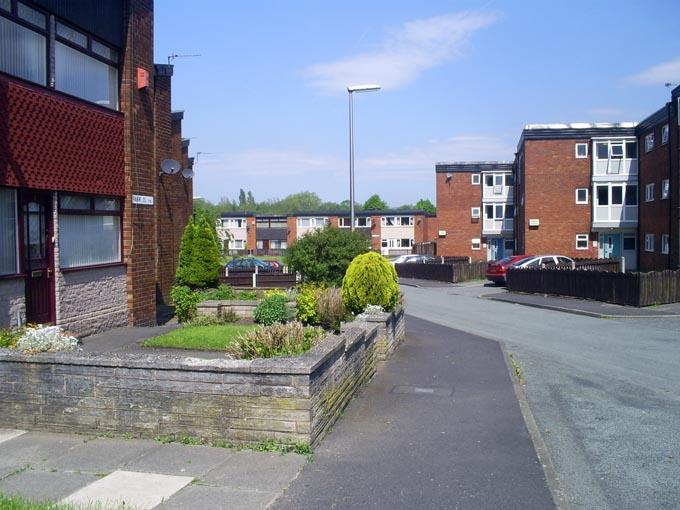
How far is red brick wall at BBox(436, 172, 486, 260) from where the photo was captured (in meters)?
56.8

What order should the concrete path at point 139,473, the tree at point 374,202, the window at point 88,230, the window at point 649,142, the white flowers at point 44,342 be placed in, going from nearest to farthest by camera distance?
the concrete path at point 139,473
the white flowers at point 44,342
the window at point 88,230
the window at point 649,142
the tree at point 374,202

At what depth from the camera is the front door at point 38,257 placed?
38.0 ft

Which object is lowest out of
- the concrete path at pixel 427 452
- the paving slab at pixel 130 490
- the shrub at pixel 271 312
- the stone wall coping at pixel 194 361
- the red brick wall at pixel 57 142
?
the concrete path at pixel 427 452

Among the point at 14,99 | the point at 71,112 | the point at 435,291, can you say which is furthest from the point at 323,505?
the point at 435,291

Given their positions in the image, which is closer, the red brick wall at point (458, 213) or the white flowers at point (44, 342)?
the white flowers at point (44, 342)

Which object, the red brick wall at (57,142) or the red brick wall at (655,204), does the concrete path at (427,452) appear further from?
the red brick wall at (655,204)

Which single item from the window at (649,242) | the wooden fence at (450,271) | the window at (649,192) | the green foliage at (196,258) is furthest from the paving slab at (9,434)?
the window at (649,192)

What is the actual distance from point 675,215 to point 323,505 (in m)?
31.9

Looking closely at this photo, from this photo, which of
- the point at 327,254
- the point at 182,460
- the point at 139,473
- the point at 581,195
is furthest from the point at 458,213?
the point at 139,473

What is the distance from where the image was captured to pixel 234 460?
5938 mm

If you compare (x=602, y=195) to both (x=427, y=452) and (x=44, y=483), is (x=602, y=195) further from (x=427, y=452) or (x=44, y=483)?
(x=44, y=483)

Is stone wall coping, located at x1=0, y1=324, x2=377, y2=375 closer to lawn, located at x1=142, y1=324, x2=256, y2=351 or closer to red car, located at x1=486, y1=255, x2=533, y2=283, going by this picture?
lawn, located at x1=142, y1=324, x2=256, y2=351

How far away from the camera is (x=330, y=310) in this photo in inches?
535

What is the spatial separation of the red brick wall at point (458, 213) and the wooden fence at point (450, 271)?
1100 centimetres
